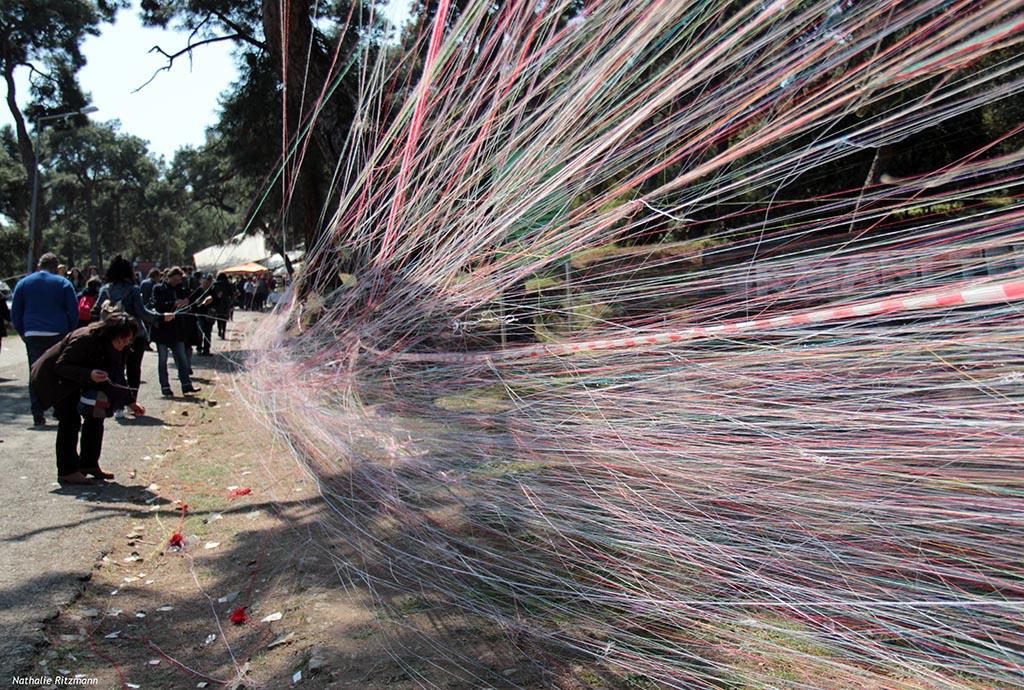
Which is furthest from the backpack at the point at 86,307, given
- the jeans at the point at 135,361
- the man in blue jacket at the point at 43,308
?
the man in blue jacket at the point at 43,308

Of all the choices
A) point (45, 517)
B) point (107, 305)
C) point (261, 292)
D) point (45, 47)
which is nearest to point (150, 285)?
point (107, 305)

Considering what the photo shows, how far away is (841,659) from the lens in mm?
2520

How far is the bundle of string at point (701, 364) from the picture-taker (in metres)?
2.29

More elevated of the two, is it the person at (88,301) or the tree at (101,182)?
the tree at (101,182)

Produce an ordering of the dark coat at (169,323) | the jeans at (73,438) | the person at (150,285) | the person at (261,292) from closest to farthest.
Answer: the jeans at (73,438)
the dark coat at (169,323)
the person at (150,285)
the person at (261,292)

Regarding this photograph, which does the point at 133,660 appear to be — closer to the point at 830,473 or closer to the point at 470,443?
the point at 470,443

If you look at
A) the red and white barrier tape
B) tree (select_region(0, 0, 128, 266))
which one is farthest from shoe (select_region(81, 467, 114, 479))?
tree (select_region(0, 0, 128, 266))

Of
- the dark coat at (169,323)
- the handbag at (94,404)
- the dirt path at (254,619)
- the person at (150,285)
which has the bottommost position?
the dirt path at (254,619)

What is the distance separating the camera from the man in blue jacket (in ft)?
25.4

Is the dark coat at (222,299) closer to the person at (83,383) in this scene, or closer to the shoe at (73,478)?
the person at (83,383)

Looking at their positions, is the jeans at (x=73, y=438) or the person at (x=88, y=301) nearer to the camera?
the jeans at (x=73, y=438)

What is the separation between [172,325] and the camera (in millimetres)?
10258

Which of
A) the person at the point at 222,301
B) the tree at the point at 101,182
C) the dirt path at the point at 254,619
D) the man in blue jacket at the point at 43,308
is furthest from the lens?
the tree at the point at 101,182

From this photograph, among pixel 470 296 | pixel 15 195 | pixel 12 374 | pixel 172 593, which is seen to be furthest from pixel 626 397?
pixel 15 195
